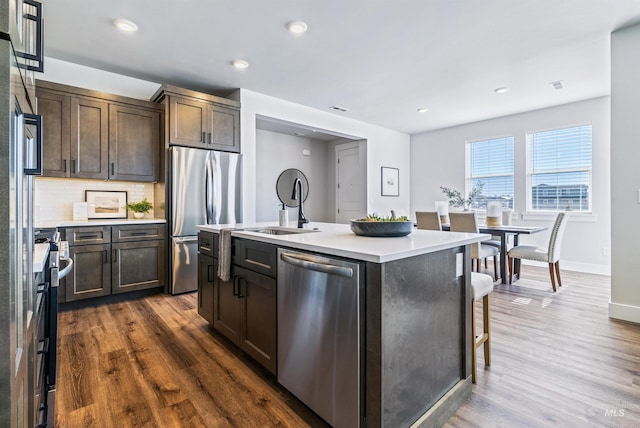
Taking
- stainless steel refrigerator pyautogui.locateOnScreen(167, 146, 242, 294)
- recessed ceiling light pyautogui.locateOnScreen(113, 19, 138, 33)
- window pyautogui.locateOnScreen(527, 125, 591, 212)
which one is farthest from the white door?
recessed ceiling light pyautogui.locateOnScreen(113, 19, 138, 33)

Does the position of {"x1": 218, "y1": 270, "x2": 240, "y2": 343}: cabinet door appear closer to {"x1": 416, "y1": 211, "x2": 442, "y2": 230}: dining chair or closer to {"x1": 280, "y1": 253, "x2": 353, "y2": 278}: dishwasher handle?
{"x1": 280, "y1": 253, "x2": 353, "y2": 278}: dishwasher handle

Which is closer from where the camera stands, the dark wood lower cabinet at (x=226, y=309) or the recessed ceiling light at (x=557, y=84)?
the dark wood lower cabinet at (x=226, y=309)

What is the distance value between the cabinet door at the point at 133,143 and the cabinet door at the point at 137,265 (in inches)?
32.8

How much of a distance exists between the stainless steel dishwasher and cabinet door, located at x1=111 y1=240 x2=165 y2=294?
2.61 m

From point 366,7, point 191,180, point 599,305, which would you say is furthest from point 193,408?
point 599,305

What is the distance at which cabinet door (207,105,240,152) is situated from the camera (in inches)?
162

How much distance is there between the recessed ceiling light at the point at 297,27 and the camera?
2.85 m

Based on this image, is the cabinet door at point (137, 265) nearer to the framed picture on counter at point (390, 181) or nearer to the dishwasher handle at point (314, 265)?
the dishwasher handle at point (314, 265)

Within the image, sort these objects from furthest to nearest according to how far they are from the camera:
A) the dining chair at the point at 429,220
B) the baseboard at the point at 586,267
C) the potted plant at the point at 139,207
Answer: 1. the baseboard at the point at 586,267
2. the dining chair at the point at 429,220
3. the potted plant at the point at 139,207

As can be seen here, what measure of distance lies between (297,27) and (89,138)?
8.34ft

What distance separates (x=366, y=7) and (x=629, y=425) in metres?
3.10

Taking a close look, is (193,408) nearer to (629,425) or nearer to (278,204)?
(629,425)

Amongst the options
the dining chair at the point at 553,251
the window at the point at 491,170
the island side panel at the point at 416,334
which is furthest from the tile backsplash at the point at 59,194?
the window at the point at 491,170

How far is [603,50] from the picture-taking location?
336 cm
